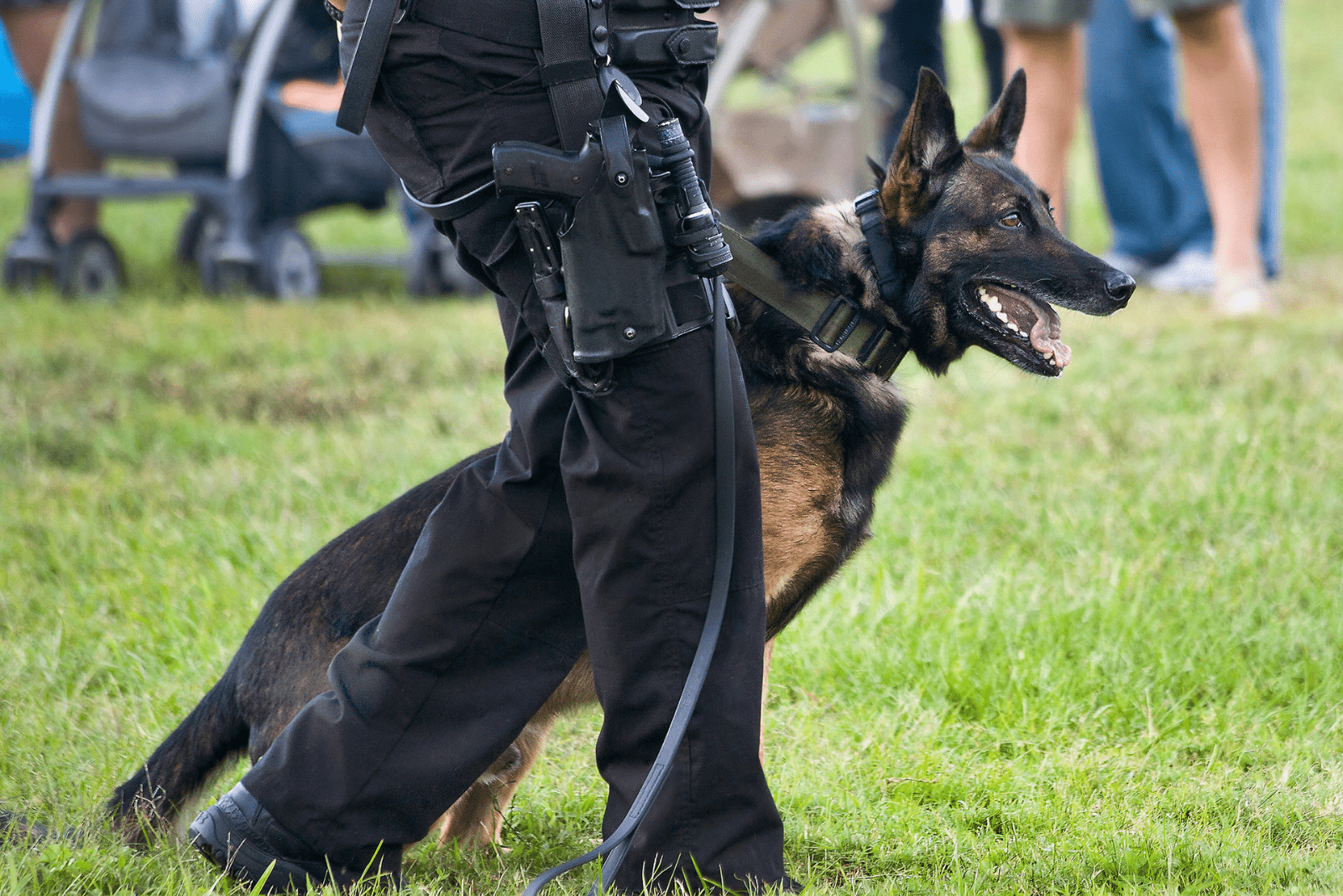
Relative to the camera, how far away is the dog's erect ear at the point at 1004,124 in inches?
101

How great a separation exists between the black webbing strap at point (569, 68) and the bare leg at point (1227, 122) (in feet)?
14.7

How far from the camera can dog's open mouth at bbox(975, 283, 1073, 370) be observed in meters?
2.30

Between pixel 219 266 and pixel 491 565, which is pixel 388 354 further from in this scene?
pixel 491 565

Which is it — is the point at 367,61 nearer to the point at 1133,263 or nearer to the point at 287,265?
the point at 287,265

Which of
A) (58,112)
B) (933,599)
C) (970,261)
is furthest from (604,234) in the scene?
(58,112)

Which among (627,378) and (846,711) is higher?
(627,378)

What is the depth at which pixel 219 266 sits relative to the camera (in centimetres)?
664

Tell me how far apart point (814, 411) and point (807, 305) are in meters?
0.19

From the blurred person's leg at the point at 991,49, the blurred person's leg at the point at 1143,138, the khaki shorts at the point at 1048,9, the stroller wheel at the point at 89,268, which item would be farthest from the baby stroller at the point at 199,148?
the blurred person's leg at the point at 1143,138

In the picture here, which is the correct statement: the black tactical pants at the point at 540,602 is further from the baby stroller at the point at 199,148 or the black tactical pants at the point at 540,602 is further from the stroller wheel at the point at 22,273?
the stroller wheel at the point at 22,273

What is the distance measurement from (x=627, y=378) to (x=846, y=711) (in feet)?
4.12

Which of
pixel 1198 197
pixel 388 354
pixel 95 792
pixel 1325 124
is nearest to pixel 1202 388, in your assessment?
pixel 1198 197

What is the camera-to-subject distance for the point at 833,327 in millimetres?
Result: 2178

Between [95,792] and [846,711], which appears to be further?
[846,711]
